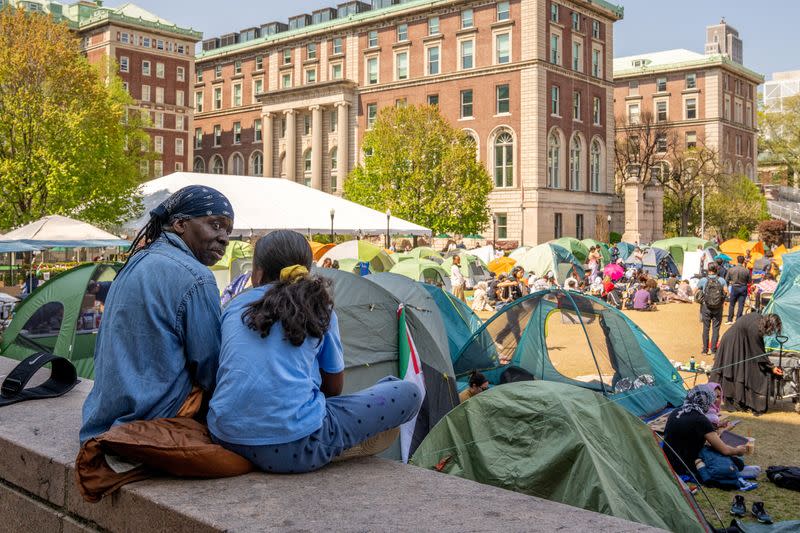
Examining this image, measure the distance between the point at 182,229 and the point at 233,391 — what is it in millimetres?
774

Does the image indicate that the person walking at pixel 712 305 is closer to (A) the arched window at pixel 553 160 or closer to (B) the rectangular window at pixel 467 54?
(A) the arched window at pixel 553 160

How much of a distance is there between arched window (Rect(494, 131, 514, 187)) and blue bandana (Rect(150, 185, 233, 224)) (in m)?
51.1

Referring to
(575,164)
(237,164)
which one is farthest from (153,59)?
(575,164)

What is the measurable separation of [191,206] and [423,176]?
4173 cm

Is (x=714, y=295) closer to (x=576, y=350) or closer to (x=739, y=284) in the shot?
(x=739, y=284)

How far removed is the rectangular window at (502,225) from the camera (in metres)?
54.2

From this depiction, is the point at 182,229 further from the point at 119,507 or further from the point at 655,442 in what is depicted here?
the point at 655,442

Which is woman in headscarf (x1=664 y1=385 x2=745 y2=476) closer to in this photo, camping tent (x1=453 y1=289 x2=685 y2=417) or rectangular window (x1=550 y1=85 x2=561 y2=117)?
camping tent (x1=453 y1=289 x2=685 y2=417)

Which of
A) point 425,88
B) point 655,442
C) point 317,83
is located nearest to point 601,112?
point 425,88

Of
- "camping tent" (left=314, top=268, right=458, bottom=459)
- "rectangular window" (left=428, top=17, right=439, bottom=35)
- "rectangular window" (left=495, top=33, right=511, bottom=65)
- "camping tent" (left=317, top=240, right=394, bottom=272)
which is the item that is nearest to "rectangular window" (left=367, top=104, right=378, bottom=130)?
"rectangular window" (left=428, top=17, right=439, bottom=35)

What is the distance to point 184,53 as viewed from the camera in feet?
246

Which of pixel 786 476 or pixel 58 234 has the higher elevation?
pixel 58 234

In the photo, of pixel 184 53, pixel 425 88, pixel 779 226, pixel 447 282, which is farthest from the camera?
pixel 184 53

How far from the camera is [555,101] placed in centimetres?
5447
